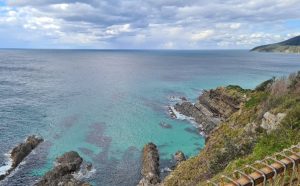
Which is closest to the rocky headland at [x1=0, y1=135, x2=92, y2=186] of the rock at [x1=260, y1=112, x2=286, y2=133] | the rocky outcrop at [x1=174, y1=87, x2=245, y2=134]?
the rock at [x1=260, y1=112, x2=286, y2=133]

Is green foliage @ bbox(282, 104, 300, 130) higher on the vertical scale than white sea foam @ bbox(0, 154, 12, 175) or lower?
higher

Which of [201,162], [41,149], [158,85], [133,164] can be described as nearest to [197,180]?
[201,162]

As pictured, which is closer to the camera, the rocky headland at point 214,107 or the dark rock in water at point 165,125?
the dark rock in water at point 165,125

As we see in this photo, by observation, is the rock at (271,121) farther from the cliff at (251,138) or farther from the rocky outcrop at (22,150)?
the rocky outcrop at (22,150)

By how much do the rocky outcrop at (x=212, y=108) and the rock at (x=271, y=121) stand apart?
2633cm

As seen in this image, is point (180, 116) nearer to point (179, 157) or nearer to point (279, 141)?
Answer: point (179, 157)

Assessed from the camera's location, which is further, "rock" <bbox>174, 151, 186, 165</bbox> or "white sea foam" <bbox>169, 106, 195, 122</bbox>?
"white sea foam" <bbox>169, 106, 195, 122</bbox>

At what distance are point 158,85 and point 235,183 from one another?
94.0 meters

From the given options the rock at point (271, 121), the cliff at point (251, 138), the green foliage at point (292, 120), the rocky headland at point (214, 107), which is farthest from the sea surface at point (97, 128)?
the green foliage at point (292, 120)

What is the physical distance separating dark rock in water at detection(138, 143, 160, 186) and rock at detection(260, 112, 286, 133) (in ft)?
45.0

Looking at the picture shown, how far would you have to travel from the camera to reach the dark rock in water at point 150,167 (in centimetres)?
3309

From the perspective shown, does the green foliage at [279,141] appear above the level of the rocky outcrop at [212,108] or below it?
above

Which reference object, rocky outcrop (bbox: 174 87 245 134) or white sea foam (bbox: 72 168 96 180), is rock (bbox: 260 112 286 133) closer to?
white sea foam (bbox: 72 168 96 180)

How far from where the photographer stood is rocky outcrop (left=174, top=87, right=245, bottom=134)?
55688 millimetres
